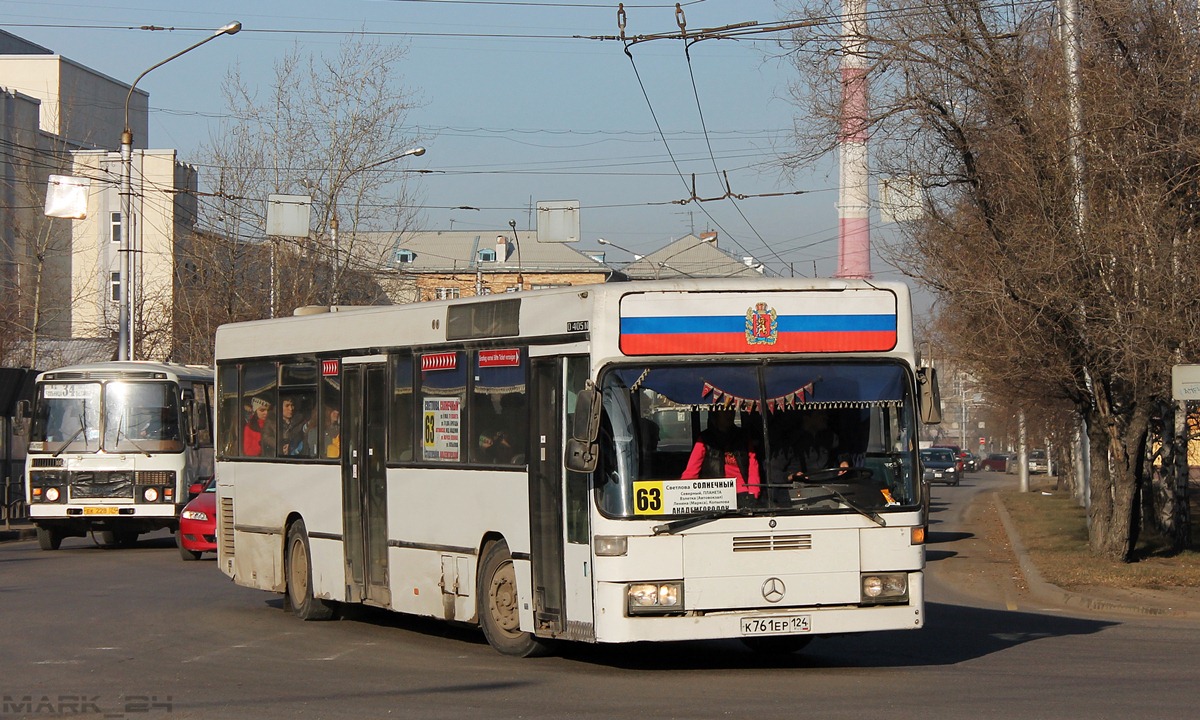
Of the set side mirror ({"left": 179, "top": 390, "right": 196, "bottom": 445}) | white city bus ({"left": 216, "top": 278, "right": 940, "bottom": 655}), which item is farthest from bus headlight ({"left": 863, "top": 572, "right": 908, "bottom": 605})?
side mirror ({"left": 179, "top": 390, "right": 196, "bottom": 445})

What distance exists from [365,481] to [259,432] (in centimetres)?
257

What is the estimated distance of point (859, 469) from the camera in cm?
1060

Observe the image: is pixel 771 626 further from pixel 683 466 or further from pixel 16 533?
pixel 16 533

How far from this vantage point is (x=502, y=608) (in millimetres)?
11844

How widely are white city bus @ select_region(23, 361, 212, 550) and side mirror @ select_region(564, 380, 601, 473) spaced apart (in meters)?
16.6

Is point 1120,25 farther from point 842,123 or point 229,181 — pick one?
point 229,181

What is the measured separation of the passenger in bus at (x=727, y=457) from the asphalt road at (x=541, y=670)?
1.27m

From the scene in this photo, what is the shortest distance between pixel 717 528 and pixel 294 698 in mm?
2837

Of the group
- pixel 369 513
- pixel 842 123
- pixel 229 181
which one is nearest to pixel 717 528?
pixel 369 513

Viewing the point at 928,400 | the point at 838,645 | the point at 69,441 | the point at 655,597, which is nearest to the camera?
Answer: the point at 655,597

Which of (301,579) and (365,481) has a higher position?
(365,481)

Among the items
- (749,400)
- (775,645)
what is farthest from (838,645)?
(749,400)

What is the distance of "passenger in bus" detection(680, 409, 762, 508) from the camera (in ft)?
33.8

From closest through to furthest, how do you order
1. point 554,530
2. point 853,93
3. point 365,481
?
point 554,530 → point 365,481 → point 853,93
